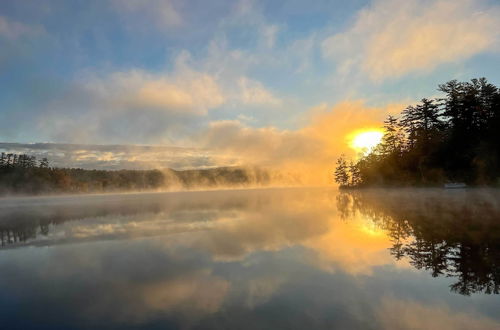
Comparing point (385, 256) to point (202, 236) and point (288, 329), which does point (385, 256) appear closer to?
point (288, 329)

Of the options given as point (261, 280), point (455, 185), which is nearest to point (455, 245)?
point (261, 280)

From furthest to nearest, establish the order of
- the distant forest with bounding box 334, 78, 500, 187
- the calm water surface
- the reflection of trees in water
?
the distant forest with bounding box 334, 78, 500, 187 < the reflection of trees in water < the calm water surface

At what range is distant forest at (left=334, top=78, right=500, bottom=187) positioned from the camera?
51781 mm

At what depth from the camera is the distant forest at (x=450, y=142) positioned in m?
51.8

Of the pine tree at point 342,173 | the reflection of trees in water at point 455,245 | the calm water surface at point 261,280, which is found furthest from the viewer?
the pine tree at point 342,173

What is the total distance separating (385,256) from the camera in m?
13.2

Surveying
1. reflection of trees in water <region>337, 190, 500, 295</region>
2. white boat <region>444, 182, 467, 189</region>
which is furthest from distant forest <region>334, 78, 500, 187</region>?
reflection of trees in water <region>337, 190, 500, 295</region>

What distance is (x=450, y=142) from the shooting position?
6056 cm

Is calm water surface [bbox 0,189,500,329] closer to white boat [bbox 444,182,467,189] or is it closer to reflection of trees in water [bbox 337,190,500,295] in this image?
reflection of trees in water [bbox 337,190,500,295]

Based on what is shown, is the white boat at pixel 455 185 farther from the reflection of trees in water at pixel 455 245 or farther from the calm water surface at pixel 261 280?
the calm water surface at pixel 261 280

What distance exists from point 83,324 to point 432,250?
13212 mm

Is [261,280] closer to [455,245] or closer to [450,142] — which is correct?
[455,245]

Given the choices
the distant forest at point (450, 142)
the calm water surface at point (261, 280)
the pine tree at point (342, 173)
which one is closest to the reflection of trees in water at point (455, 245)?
the calm water surface at point (261, 280)

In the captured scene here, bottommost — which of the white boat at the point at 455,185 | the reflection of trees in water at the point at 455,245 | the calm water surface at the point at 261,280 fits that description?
the calm water surface at the point at 261,280
